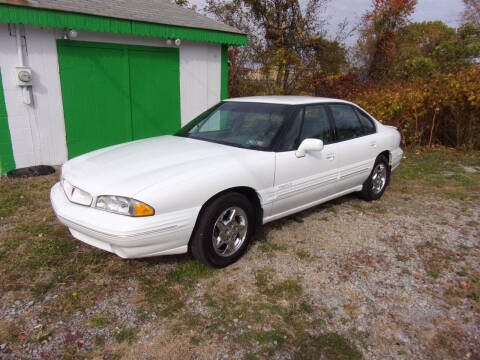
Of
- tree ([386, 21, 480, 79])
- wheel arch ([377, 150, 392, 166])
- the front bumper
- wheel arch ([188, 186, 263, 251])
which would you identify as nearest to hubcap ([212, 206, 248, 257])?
wheel arch ([188, 186, 263, 251])

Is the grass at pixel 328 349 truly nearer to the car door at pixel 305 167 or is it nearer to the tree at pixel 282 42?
the car door at pixel 305 167

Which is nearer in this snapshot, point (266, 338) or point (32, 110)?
point (266, 338)

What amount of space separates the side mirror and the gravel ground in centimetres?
101

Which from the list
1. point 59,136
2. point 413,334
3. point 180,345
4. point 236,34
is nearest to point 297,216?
point 413,334

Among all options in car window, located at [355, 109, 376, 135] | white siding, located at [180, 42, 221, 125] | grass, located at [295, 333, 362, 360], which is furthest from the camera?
white siding, located at [180, 42, 221, 125]

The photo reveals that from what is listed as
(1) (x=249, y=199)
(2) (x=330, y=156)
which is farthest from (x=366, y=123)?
(1) (x=249, y=199)

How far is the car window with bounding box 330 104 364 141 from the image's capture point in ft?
15.5

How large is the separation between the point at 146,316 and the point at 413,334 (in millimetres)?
1991

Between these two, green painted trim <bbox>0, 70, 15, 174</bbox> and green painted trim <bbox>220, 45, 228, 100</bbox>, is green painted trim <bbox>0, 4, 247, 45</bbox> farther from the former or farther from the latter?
green painted trim <bbox>0, 70, 15, 174</bbox>

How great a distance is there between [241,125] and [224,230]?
132 cm

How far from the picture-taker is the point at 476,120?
916 centimetres

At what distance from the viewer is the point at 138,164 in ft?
11.2

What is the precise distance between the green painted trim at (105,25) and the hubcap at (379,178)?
189 inches

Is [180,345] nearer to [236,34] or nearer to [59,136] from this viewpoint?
[59,136]
